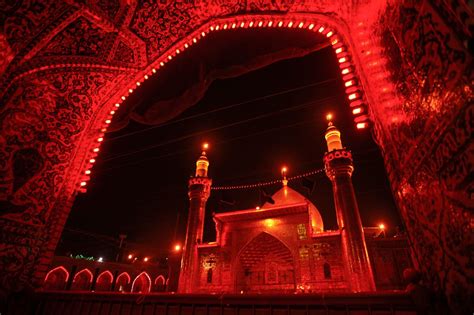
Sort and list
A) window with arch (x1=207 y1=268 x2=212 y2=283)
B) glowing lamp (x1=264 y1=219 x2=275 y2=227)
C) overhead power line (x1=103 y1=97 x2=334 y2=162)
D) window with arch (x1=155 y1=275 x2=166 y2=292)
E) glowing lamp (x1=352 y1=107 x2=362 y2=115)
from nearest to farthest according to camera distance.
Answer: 1. glowing lamp (x1=352 y1=107 x2=362 y2=115)
2. overhead power line (x1=103 y1=97 x2=334 y2=162)
3. window with arch (x1=207 y1=268 x2=212 y2=283)
4. glowing lamp (x1=264 y1=219 x2=275 y2=227)
5. window with arch (x1=155 y1=275 x2=166 y2=292)

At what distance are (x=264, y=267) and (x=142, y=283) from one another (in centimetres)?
1777

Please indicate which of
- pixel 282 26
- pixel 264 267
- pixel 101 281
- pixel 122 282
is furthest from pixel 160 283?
pixel 282 26

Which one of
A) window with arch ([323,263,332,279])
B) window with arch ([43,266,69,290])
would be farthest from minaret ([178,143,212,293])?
window with arch ([43,266,69,290])

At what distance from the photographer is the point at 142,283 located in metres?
25.0

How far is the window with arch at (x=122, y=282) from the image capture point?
2214cm

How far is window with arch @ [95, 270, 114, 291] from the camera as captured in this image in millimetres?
20958

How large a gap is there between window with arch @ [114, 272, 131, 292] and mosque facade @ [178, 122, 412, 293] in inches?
519

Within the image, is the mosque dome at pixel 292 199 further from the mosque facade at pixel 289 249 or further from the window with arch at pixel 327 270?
the window with arch at pixel 327 270

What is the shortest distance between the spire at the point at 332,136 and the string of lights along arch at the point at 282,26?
10.0 m

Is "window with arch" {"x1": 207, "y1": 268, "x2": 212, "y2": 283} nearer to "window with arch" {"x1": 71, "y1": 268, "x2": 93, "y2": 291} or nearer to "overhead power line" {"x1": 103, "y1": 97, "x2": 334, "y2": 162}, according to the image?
"overhead power line" {"x1": 103, "y1": 97, "x2": 334, "y2": 162}

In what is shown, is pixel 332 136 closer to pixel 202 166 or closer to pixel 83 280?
pixel 202 166

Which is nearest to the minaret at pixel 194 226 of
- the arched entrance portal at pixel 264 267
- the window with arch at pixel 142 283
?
the arched entrance portal at pixel 264 267

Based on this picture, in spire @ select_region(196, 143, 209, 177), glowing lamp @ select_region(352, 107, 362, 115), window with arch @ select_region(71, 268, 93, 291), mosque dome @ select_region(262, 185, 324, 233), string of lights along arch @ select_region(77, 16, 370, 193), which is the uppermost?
spire @ select_region(196, 143, 209, 177)

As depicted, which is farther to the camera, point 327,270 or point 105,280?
point 105,280
